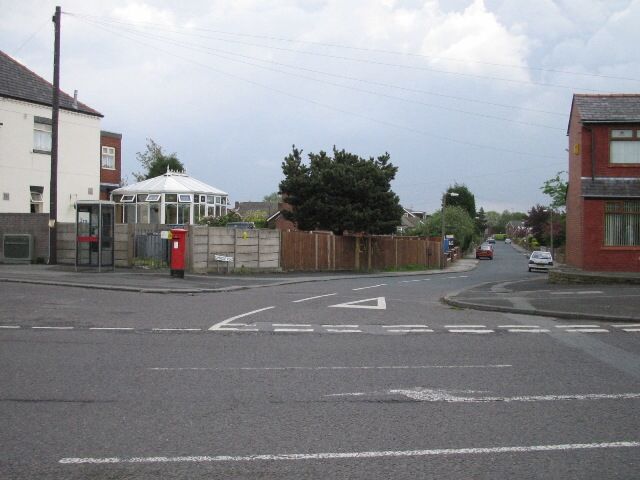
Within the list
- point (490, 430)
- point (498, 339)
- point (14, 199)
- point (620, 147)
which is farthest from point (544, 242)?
point (490, 430)

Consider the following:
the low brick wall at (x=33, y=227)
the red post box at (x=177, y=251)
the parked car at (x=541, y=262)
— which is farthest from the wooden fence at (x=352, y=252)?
the low brick wall at (x=33, y=227)

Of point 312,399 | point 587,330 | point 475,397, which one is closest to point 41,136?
point 587,330

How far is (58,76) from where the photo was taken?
82.8 feet

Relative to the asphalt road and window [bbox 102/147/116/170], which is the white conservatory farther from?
the asphalt road

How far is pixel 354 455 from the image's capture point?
5305mm

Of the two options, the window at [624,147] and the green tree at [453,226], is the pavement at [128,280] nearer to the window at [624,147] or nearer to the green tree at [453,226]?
the window at [624,147]

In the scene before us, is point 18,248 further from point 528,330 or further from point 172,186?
point 528,330

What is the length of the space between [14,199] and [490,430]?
30.9 meters

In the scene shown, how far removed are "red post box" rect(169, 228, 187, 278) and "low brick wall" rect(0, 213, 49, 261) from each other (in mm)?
6923

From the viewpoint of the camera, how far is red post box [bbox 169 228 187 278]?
74.7ft

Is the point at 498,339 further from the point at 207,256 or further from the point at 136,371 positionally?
the point at 207,256

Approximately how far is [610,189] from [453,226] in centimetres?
5112

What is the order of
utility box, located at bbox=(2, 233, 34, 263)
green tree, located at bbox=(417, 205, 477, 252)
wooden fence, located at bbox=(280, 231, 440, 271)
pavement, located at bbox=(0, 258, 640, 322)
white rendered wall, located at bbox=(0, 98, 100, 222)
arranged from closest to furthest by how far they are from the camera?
1. pavement, located at bbox=(0, 258, 640, 322)
2. utility box, located at bbox=(2, 233, 34, 263)
3. white rendered wall, located at bbox=(0, 98, 100, 222)
4. wooden fence, located at bbox=(280, 231, 440, 271)
5. green tree, located at bbox=(417, 205, 477, 252)

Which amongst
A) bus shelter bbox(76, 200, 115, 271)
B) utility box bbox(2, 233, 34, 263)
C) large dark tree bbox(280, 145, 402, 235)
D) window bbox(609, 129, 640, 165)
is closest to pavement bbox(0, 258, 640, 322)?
bus shelter bbox(76, 200, 115, 271)
